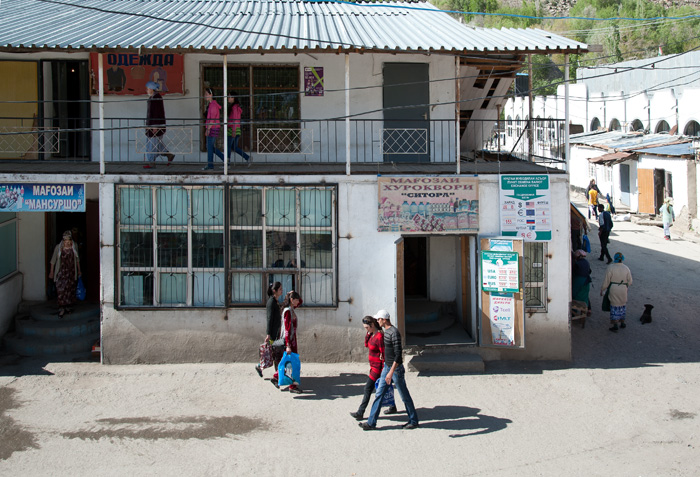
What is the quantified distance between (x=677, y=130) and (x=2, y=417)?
2689 cm

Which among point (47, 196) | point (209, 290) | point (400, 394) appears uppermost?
point (47, 196)

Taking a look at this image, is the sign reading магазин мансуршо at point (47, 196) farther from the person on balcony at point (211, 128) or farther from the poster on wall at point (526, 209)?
the poster on wall at point (526, 209)

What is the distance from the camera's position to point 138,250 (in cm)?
1112

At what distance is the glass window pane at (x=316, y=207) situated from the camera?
1107 cm

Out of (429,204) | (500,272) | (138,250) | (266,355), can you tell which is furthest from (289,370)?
(500,272)

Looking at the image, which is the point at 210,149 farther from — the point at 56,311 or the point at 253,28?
the point at 56,311

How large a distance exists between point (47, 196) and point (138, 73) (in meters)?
3.18

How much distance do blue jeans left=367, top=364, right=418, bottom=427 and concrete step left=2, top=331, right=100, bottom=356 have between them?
5.54 meters

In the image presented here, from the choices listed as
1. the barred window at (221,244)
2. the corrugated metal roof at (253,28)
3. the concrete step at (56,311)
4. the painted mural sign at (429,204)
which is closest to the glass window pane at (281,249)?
the barred window at (221,244)

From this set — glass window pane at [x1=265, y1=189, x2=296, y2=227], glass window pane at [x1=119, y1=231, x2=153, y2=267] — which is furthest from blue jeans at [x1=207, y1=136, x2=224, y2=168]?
glass window pane at [x1=119, y1=231, x2=153, y2=267]

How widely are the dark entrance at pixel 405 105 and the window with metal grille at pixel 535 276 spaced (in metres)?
2.94

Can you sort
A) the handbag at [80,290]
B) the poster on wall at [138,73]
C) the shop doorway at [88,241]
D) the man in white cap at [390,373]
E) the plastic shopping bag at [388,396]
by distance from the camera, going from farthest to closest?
the shop doorway at [88,241]
the poster on wall at [138,73]
the handbag at [80,290]
the plastic shopping bag at [388,396]
the man in white cap at [390,373]

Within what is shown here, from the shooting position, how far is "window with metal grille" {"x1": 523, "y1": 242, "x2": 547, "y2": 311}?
36.4 ft

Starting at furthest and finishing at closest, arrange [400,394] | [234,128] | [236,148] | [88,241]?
[88,241]
[236,148]
[234,128]
[400,394]
